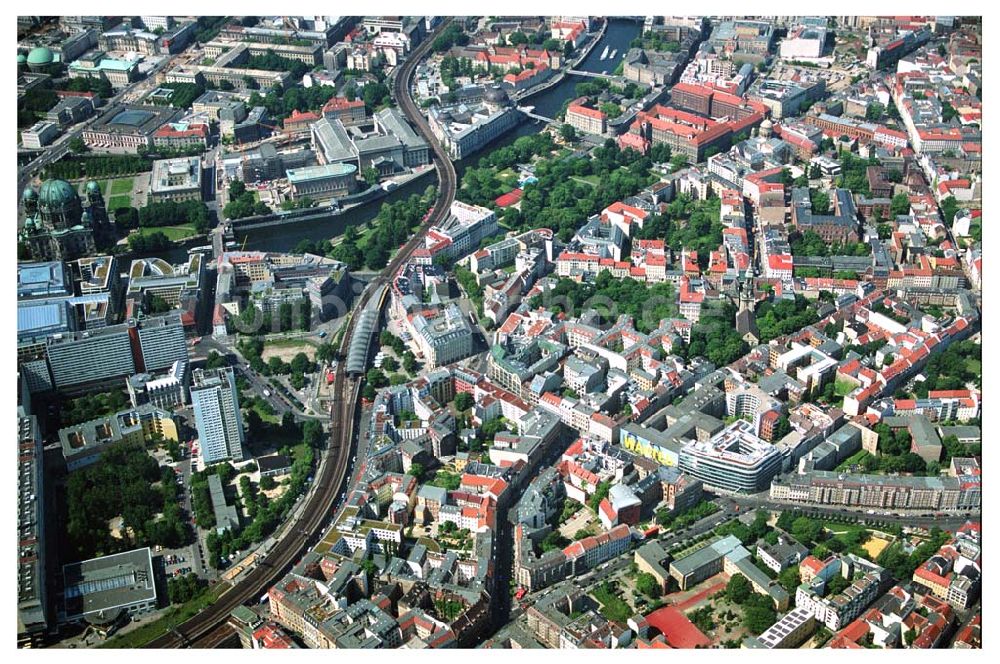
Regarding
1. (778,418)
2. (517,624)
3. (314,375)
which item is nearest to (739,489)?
(778,418)

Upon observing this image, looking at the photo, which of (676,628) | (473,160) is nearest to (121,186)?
(473,160)

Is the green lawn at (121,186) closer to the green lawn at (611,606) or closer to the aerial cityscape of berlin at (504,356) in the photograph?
the aerial cityscape of berlin at (504,356)

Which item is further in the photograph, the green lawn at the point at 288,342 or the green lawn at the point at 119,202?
the green lawn at the point at 119,202

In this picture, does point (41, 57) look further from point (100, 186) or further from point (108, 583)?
point (108, 583)

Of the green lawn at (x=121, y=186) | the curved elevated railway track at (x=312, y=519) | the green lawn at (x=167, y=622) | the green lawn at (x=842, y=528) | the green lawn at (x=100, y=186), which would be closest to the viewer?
the green lawn at (x=167, y=622)

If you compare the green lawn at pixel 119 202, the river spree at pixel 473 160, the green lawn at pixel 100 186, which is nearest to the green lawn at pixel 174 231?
the river spree at pixel 473 160

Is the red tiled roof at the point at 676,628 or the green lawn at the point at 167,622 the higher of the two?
the red tiled roof at the point at 676,628
